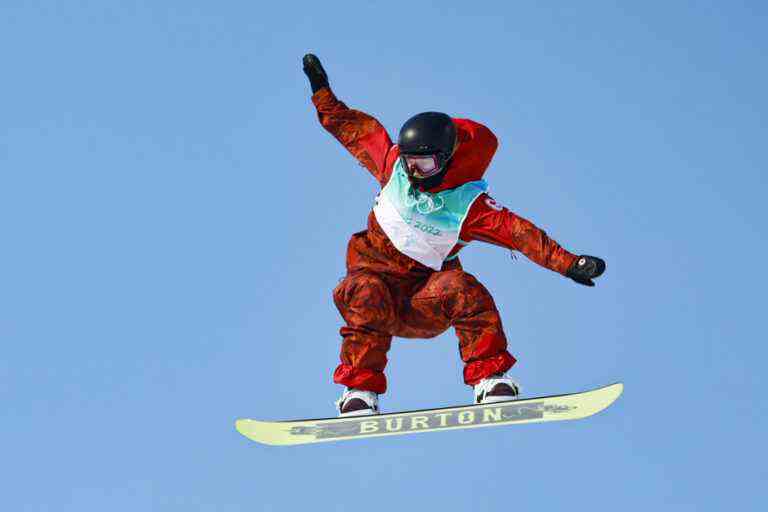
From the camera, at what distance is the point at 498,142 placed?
54.7 feet

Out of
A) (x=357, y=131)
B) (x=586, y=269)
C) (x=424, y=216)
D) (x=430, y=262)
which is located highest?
(x=357, y=131)

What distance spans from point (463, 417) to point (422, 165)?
9.16ft

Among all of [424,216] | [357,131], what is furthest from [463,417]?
[357,131]

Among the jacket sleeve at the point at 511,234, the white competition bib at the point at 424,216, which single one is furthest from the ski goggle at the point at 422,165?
the jacket sleeve at the point at 511,234

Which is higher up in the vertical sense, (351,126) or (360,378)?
(351,126)

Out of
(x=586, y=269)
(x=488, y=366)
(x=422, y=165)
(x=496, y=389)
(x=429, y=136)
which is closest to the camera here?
(x=586, y=269)

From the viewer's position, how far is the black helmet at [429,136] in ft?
51.4

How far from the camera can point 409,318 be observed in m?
16.7

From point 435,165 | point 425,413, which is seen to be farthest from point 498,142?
point 425,413

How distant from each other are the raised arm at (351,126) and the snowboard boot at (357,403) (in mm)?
2442

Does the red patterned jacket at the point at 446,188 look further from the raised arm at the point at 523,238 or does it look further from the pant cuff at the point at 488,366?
the pant cuff at the point at 488,366

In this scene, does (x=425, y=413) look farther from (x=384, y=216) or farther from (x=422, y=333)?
(x=384, y=216)

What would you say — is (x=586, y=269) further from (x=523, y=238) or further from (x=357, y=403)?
(x=357, y=403)

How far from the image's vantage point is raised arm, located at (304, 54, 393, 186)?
16.9m
